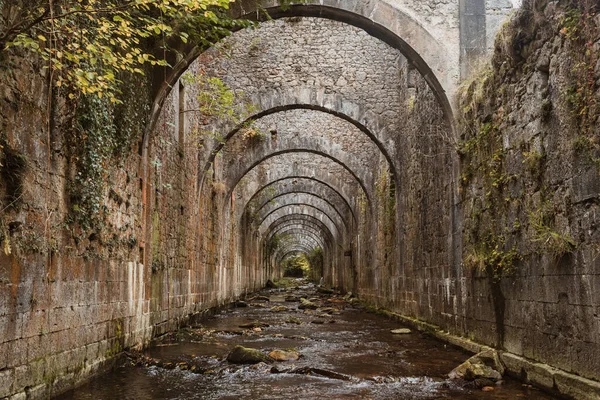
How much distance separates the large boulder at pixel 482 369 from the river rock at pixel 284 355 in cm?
238

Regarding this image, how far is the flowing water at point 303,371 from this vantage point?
228 inches

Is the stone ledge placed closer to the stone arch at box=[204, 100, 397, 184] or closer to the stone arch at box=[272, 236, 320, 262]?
the stone arch at box=[204, 100, 397, 184]

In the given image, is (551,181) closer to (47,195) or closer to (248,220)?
(47,195)

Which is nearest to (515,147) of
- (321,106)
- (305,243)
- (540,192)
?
(540,192)

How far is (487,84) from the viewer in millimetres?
7918

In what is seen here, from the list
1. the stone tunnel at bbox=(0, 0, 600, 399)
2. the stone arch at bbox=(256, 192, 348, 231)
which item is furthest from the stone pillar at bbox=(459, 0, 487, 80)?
the stone arch at bbox=(256, 192, 348, 231)

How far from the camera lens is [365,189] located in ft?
65.7

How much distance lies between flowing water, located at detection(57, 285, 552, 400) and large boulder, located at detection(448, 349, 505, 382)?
0.20 meters

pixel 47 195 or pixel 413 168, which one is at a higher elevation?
pixel 413 168

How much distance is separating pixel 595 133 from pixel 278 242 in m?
44.5

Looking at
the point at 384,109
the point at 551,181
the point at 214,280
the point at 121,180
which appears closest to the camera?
the point at 551,181

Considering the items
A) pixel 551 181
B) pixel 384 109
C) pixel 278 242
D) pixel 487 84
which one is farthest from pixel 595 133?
pixel 278 242

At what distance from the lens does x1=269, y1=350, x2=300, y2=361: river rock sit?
8117 mm

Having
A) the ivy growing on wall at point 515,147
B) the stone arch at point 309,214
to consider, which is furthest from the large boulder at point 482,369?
the stone arch at point 309,214
